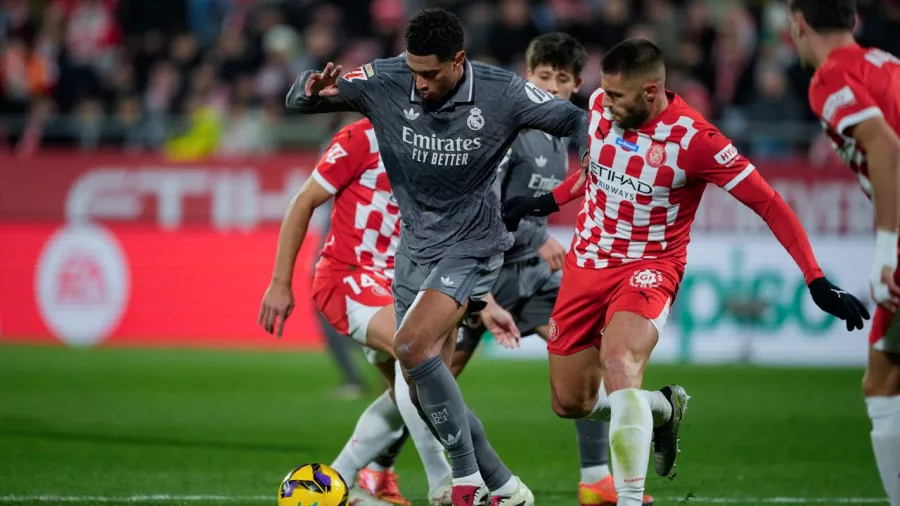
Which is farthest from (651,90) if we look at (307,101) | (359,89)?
(307,101)

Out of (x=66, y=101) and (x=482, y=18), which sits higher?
(x=482, y=18)

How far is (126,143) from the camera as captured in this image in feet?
59.3

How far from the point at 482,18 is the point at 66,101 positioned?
6.52 m

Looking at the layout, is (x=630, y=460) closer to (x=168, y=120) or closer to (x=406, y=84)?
(x=406, y=84)

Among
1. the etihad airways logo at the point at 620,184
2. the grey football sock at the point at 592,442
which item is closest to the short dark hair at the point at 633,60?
the etihad airways logo at the point at 620,184

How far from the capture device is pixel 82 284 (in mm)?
15727

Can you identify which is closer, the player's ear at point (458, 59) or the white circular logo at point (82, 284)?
the player's ear at point (458, 59)

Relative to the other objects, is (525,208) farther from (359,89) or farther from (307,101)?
(307,101)

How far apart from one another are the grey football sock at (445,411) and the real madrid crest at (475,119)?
45.5 inches

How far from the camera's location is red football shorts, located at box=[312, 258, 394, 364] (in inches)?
271

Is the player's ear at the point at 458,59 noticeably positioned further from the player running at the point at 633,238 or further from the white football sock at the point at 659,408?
the white football sock at the point at 659,408

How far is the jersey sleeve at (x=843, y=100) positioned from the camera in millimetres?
4867

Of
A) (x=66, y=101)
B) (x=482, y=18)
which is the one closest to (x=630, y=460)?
(x=482, y=18)

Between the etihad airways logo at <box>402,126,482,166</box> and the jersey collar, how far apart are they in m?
0.17
